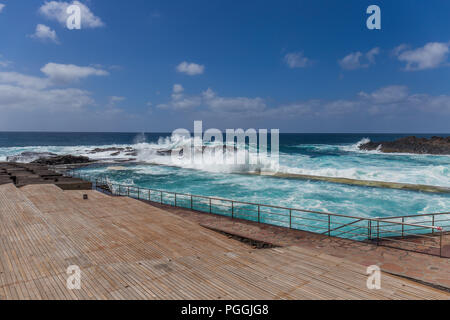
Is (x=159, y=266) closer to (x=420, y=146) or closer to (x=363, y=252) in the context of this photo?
(x=363, y=252)

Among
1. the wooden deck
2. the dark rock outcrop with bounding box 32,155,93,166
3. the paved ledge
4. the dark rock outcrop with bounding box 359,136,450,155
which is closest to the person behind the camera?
the wooden deck

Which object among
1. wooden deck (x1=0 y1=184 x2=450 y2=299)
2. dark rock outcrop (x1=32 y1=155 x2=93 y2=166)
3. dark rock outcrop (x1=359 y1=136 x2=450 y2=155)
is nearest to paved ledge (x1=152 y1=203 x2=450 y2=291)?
wooden deck (x1=0 y1=184 x2=450 y2=299)

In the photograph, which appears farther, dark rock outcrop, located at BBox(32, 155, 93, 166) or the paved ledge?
dark rock outcrop, located at BBox(32, 155, 93, 166)

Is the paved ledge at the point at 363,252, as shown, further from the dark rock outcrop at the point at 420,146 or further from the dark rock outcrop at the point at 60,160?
the dark rock outcrop at the point at 420,146

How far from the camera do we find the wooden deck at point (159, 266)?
4320 millimetres

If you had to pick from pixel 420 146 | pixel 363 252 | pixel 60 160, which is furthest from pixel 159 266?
pixel 420 146

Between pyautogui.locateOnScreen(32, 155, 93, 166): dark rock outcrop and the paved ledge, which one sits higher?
pyautogui.locateOnScreen(32, 155, 93, 166): dark rock outcrop

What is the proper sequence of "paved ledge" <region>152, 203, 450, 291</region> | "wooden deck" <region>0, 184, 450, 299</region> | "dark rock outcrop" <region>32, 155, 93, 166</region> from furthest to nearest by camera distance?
"dark rock outcrop" <region>32, 155, 93, 166</region> < "paved ledge" <region>152, 203, 450, 291</region> < "wooden deck" <region>0, 184, 450, 299</region>

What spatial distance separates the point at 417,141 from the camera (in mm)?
56750

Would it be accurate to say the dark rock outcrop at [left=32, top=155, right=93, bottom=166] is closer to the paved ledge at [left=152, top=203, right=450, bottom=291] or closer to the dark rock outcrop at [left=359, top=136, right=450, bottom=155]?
the paved ledge at [left=152, top=203, right=450, bottom=291]

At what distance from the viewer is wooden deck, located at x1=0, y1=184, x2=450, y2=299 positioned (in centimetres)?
432

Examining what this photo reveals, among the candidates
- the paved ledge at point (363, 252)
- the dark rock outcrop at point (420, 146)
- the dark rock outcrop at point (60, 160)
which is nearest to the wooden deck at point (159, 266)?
the paved ledge at point (363, 252)

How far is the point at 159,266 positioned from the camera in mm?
5301
